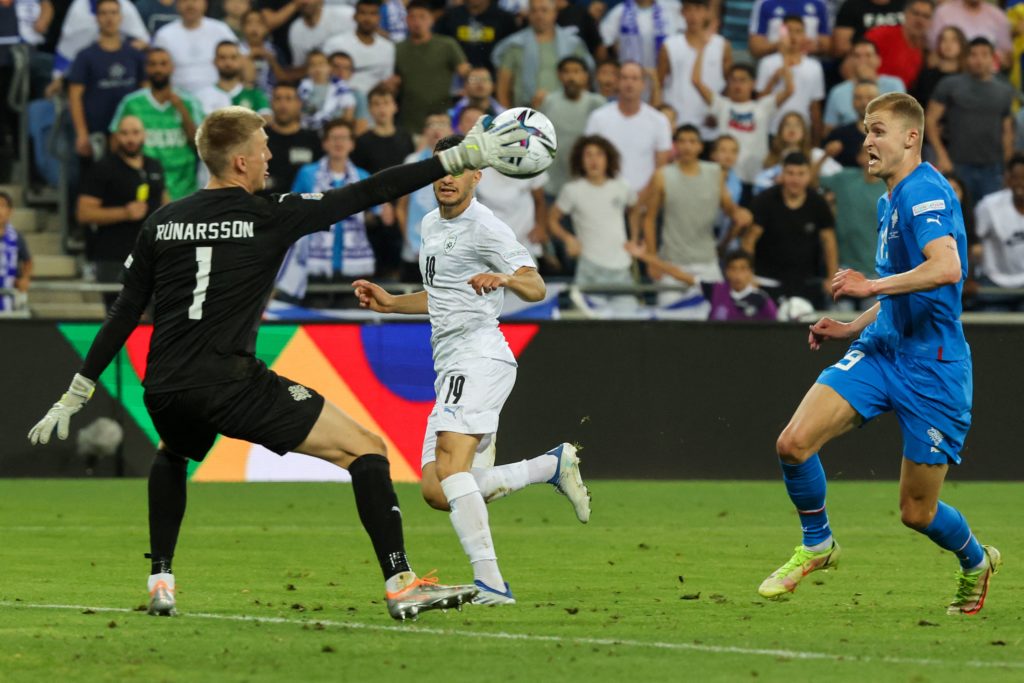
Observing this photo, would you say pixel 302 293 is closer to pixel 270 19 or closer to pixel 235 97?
pixel 235 97

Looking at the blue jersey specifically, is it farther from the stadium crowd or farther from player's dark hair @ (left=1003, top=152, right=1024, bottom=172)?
player's dark hair @ (left=1003, top=152, right=1024, bottom=172)

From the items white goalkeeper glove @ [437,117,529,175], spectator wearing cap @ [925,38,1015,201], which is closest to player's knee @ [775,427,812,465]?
white goalkeeper glove @ [437,117,529,175]

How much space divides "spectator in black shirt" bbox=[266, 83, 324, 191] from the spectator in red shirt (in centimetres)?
614

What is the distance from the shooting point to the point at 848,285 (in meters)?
7.30

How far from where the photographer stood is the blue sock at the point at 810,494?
823 centimetres

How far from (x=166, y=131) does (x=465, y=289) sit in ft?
29.2

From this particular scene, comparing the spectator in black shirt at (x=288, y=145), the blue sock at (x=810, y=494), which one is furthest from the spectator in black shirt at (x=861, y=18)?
the blue sock at (x=810, y=494)

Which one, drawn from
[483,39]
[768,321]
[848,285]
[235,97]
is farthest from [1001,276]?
[848,285]

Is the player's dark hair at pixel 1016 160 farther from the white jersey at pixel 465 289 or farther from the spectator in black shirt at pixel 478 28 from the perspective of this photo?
the white jersey at pixel 465 289

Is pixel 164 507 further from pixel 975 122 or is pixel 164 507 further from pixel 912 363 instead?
pixel 975 122

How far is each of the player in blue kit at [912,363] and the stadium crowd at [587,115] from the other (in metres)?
7.87

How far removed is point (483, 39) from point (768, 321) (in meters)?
4.94

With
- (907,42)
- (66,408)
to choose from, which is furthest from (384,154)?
(66,408)

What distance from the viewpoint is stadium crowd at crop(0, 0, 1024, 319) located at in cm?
1633
